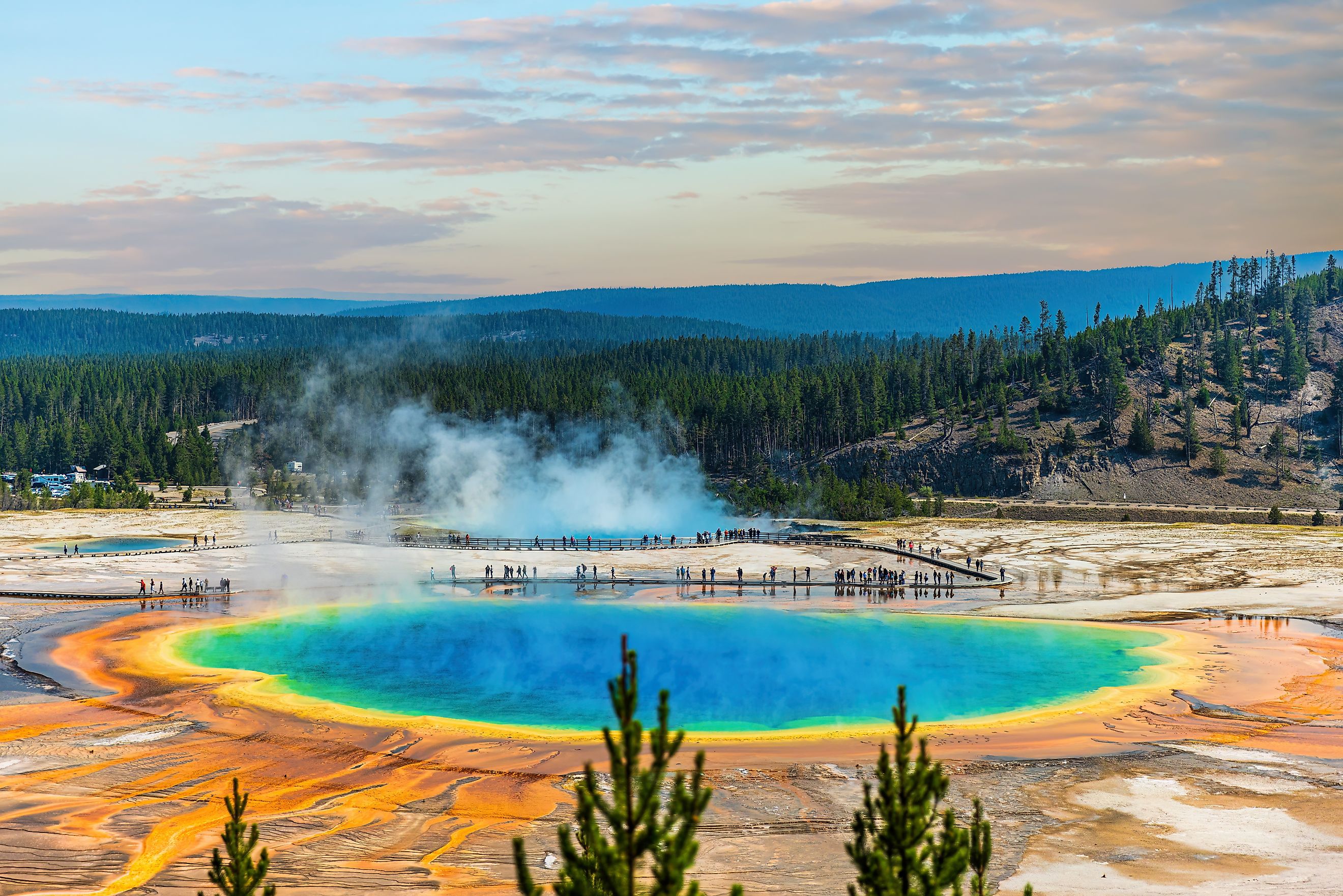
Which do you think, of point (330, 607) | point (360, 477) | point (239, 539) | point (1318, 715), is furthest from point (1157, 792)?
point (360, 477)

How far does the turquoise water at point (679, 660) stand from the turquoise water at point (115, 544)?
26.5 m

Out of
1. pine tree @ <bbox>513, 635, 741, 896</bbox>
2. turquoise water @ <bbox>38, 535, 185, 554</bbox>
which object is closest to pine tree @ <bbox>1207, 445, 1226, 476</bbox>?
turquoise water @ <bbox>38, 535, 185, 554</bbox>

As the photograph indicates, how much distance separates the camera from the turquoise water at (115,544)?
2653 inches

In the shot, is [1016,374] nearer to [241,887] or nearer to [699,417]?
[699,417]

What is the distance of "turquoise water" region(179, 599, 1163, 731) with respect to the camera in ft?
109

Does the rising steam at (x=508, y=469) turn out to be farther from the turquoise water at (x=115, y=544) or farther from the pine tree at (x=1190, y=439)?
the pine tree at (x=1190, y=439)

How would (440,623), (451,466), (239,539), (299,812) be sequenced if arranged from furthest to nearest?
(451,466), (239,539), (440,623), (299,812)

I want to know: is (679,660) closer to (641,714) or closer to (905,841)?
(641,714)

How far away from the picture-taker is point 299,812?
23328 millimetres

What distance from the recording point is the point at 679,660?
39.3m

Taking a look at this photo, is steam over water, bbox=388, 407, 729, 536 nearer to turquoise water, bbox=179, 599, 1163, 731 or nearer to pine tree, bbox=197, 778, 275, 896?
turquoise water, bbox=179, 599, 1163, 731

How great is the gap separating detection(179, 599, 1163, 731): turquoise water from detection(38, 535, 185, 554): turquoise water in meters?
26.5

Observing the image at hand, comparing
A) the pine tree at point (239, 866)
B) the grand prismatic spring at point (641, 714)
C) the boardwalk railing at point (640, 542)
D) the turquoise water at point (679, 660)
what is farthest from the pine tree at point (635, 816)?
the boardwalk railing at point (640, 542)

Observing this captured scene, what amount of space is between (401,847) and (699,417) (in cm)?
9837
